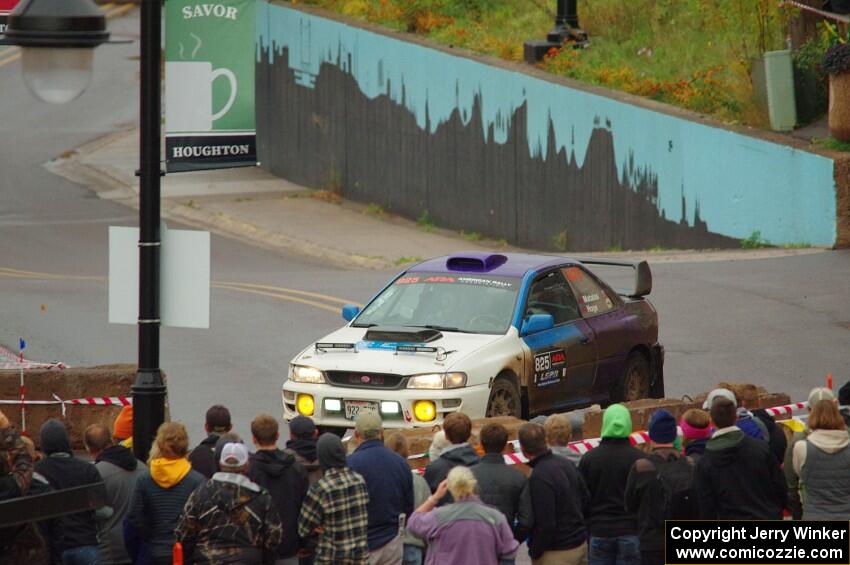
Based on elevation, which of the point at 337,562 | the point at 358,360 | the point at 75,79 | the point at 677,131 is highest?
the point at 677,131

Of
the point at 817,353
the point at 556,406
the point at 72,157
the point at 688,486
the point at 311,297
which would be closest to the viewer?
the point at 688,486

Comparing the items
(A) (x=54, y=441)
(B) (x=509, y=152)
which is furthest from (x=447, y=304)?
(B) (x=509, y=152)

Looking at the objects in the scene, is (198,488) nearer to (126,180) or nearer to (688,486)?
(688,486)

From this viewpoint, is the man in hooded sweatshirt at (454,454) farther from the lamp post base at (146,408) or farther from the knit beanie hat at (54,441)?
the knit beanie hat at (54,441)

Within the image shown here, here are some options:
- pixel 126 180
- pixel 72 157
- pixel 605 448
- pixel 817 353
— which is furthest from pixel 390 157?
pixel 605 448

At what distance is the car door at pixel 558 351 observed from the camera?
47.0 ft

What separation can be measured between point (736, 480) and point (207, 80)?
4332mm

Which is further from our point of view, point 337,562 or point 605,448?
point 605,448

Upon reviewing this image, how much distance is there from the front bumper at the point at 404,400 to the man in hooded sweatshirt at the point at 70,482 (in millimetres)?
4238

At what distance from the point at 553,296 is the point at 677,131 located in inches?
566

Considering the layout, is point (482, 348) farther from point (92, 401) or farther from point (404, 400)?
point (92, 401)

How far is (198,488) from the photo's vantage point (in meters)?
8.55

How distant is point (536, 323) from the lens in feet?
46.4

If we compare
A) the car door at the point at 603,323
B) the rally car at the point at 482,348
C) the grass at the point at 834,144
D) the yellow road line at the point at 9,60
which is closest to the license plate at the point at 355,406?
the rally car at the point at 482,348
